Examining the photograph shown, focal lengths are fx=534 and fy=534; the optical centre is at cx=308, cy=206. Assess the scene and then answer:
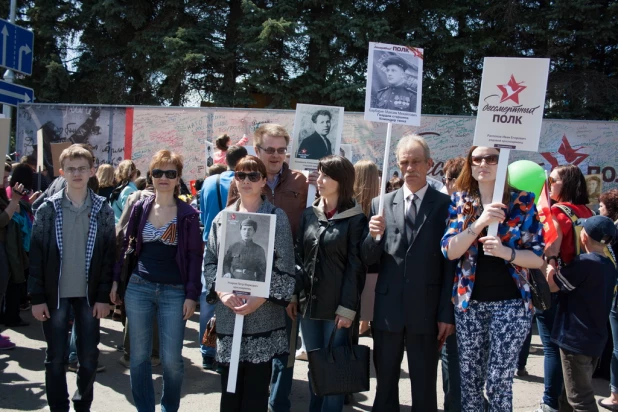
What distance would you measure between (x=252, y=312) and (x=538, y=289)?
1822 millimetres

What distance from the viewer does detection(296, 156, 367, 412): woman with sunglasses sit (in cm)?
369

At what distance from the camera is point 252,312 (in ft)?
11.6

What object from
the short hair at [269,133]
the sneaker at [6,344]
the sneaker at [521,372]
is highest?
the short hair at [269,133]

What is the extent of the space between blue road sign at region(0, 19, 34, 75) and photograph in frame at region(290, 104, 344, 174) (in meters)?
4.58

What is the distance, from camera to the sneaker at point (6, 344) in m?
5.96

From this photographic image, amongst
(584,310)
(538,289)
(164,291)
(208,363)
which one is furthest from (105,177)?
(584,310)

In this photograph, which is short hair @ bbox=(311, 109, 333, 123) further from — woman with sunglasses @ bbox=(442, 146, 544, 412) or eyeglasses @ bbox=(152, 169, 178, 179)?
woman with sunglasses @ bbox=(442, 146, 544, 412)

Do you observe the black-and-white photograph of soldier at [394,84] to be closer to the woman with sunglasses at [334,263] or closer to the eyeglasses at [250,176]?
the woman with sunglasses at [334,263]

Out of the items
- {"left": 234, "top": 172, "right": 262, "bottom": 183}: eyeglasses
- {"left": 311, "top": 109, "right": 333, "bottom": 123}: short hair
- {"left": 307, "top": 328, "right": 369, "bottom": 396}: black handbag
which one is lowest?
{"left": 307, "top": 328, "right": 369, "bottom": 396}: black handbag

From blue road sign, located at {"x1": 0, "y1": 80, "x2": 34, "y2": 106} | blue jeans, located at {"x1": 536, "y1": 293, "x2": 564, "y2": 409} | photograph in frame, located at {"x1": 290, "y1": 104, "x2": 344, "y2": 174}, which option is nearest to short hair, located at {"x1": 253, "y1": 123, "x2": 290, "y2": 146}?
photograph in frame, located at {"x1": 290, "y1": 104, "x2": 344, "y2": 174}

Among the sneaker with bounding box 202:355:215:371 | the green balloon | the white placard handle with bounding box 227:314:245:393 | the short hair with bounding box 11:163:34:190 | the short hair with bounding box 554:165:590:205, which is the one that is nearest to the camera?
the white placard handle with bounding box 227:314:245:393

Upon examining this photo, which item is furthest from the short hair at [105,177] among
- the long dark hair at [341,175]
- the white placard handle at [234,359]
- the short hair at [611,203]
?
the short hair at [611,203]

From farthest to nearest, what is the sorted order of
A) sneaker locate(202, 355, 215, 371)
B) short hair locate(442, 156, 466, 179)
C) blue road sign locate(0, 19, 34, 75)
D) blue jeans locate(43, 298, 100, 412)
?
1. blue road sign locate(0, 19, 34, 75)
2. sneaker locate(202, 355, 215, 371)
3. short hair locate(442, 156, 466, 179)
4. blue jeans locate(43, 298, 100, 412)

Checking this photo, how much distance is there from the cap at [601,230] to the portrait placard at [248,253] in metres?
2.56
